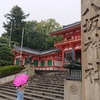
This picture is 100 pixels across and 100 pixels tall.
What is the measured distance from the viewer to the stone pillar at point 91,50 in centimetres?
526

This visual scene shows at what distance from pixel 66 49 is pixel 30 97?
1407cm

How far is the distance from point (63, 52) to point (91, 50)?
60.3ft

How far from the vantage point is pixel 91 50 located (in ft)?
18.1

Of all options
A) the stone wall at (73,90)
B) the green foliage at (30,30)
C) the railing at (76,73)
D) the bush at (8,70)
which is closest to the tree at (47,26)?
the green foliage at (30,30)

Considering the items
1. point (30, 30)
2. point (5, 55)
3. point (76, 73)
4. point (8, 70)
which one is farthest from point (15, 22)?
point (76, 73)

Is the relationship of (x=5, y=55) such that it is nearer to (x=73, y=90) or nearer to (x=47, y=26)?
(x=73, y=90)

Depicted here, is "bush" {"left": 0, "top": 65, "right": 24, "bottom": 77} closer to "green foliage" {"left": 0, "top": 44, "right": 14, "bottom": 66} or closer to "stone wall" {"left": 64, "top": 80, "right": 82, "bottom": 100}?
"green foliage" {"left": 0, "top": 44, "right": 14, "bottom": 66}

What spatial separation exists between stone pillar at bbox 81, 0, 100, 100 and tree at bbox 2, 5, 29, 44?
34.0m

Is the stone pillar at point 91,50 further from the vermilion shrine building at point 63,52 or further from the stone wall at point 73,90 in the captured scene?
the vermilion shrine building at point 63,52

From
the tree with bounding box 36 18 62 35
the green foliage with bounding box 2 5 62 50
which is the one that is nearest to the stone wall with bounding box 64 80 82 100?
the green foliage with bounding box 2 5 62 50

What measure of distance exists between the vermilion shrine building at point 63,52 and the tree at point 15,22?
442 inches

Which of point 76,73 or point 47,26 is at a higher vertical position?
point 47,26

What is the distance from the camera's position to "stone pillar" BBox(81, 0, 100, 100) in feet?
17.3

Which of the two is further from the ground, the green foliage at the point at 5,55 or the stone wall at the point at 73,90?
the green foliage at the point at 5,55
